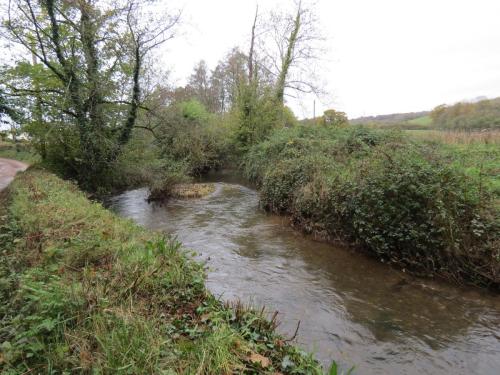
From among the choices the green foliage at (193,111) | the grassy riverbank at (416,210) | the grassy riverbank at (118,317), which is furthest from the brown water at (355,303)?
the green foliage at (193,111)

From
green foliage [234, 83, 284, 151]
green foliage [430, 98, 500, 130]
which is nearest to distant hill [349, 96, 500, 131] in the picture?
green foliage [430, 98, 500, 130]

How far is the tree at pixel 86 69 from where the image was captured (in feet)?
39.9

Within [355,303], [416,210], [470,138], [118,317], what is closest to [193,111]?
[470,138]

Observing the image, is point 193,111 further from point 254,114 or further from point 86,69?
point 86,69

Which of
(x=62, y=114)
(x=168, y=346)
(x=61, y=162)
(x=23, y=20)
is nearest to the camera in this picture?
(x=168, y=346)

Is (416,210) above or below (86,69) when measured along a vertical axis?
below

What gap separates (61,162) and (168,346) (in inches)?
581

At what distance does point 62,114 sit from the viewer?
13.2 metres

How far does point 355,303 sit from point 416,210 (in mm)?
2369

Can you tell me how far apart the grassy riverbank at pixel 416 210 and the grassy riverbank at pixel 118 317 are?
4245 millimetres

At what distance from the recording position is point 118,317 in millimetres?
2652

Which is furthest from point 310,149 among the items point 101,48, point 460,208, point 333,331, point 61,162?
point 61,162

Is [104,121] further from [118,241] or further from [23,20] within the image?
[118,241]

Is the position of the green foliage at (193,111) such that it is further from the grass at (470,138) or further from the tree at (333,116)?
the grass at (470,138)
